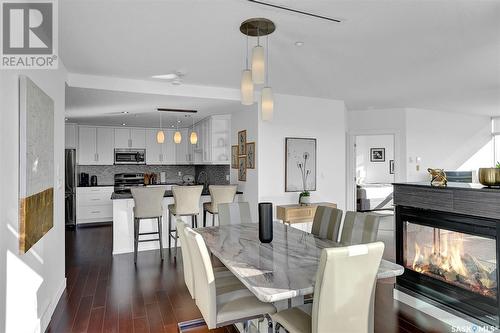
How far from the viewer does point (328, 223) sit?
2900mm

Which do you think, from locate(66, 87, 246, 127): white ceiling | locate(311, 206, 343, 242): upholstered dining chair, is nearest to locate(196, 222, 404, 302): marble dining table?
locate(311, 206, 343, 242): upholstered dining chair

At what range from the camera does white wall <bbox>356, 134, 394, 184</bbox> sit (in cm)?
1069

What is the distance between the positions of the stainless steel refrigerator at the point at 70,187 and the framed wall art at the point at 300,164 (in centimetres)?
459

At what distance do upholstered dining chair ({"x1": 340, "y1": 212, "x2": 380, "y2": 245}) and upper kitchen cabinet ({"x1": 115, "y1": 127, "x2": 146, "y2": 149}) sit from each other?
618cm

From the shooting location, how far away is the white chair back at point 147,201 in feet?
14.2

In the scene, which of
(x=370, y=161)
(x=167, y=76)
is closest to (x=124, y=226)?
(x=167, y=76)

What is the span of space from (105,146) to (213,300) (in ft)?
Answer: 21.4

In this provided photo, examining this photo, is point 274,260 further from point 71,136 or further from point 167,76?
point 71,136

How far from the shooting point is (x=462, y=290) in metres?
2.56

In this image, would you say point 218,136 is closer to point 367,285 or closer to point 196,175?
point 196,175

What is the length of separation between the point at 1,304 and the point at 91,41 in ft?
7.21

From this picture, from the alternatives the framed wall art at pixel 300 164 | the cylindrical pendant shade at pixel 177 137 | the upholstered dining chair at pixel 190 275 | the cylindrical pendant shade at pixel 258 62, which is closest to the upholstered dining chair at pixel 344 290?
the upholstered dining chair at pixel 190 275

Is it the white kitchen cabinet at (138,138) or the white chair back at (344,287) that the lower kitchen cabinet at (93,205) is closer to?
the white kitchen cabinet at (138,138)

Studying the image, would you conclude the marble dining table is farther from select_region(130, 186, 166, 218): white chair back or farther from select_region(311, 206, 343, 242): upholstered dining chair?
select_region(130, 186, 166, 218): white chair back
